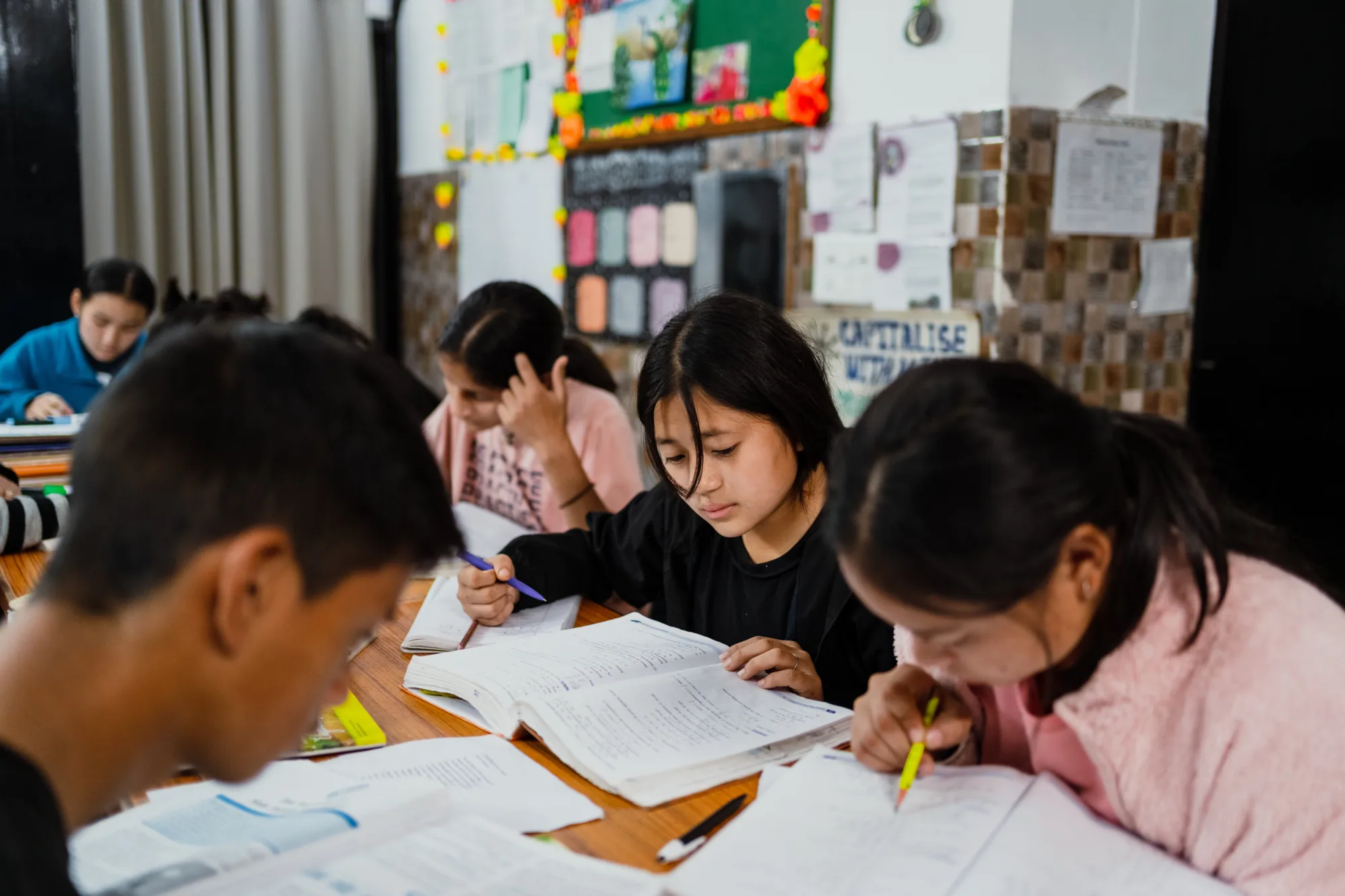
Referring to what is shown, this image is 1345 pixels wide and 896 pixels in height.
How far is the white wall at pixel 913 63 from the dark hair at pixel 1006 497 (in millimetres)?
1581

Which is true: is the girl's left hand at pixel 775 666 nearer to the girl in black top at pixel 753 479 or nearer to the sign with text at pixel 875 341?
the girl in black top at pixel 753 479

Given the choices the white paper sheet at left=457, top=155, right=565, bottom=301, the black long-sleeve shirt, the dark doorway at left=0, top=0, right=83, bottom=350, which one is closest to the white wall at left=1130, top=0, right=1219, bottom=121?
the black long-sleeve shirt

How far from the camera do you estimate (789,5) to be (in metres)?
2.73

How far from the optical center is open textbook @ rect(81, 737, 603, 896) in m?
0.80

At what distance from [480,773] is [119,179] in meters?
3.64

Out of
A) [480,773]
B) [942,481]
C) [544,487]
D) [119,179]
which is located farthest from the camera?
[119,179]

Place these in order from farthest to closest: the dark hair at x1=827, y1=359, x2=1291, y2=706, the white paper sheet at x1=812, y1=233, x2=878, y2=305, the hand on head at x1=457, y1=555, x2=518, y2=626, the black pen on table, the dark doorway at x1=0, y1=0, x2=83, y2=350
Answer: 1. the dark doorway at x1=0, y1=0, x2=83, y2=350
2. the white paper sheet at x1=812, y1=233, x2=878, y2=305
3. the hand on head at x1=457, y1=555, x2=518, y2=626
4. the black pen on table
5. the dark hair at x1=827, y1=359, x2=1291, y2=706

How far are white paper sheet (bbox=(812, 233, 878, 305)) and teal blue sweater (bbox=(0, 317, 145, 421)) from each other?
1.96 meters

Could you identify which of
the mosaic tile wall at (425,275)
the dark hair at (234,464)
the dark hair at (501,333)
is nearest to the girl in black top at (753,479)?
the dark hair at (501,333)

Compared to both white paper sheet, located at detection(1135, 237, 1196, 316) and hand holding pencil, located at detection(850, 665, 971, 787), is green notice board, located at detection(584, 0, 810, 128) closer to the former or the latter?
white paper sheet, located at detection(1135, 237, 1196, 316)

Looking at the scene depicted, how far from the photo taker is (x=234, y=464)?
0.62m

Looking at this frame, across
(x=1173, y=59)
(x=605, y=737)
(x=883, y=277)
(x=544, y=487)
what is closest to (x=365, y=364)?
(x=605, y=737)

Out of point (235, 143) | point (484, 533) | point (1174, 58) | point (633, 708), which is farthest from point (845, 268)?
point (235, 143)

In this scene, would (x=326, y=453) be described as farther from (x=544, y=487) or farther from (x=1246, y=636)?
(x=544, y=487)
